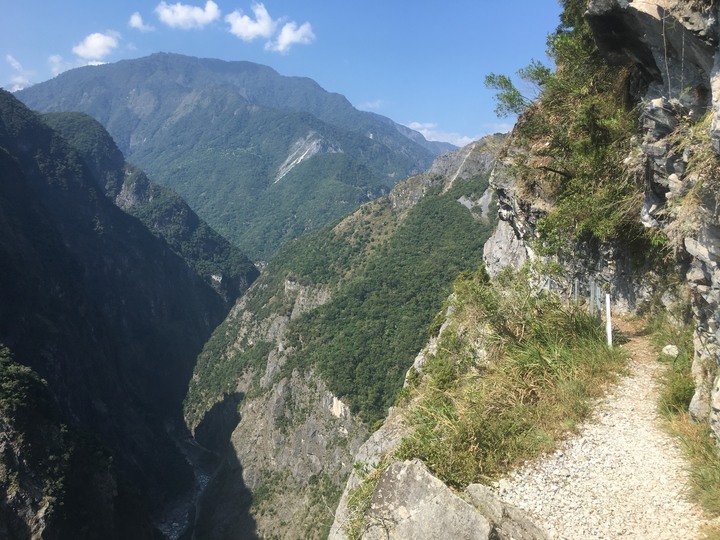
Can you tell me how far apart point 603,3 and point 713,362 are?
5.20 meters

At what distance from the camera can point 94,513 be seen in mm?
32000

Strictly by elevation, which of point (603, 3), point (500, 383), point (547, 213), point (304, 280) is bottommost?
point (304, 280)

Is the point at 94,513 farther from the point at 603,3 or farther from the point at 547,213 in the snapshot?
the point at 603,3

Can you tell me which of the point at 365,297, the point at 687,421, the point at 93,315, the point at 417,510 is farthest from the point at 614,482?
the point at 93,315

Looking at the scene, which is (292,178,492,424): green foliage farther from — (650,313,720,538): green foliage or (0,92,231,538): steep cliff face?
(650,313,720,538): green foliage

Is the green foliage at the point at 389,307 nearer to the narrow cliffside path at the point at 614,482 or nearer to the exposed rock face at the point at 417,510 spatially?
the narrow cliffside path at the point at 614,482

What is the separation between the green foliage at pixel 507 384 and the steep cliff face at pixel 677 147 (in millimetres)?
1501

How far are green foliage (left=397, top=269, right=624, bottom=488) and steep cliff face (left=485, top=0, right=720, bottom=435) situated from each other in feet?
4.92

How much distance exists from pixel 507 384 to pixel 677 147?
4002mm

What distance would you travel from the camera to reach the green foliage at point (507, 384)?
6172mm

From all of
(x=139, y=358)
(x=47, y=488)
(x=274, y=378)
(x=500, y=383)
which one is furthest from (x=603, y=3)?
(x=139, y=358)

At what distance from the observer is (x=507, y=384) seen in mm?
7141

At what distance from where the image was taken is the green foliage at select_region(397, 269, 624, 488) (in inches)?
243

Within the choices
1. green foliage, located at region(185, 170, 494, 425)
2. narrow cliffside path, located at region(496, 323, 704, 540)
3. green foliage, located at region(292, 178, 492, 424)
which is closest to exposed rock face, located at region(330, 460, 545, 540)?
narrow cliffside path, located at region(496, 323, 704, 540)
